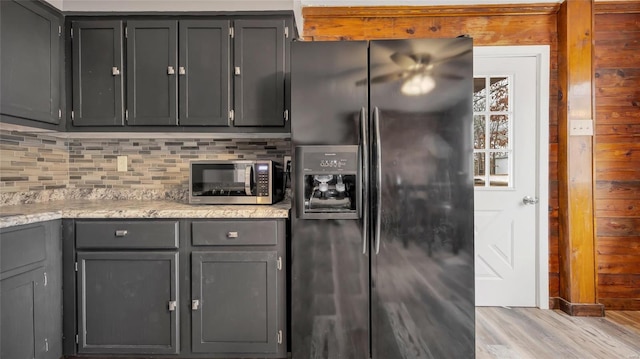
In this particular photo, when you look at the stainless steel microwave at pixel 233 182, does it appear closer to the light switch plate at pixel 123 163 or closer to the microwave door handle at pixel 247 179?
the microwave door handle at pixel 247 179

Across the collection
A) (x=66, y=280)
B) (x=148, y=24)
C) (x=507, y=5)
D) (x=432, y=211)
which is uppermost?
(x=507, y=5)

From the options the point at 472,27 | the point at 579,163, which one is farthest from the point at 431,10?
the point at 579,163

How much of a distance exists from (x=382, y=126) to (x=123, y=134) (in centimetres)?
181

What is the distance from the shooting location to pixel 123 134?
2.25 metres

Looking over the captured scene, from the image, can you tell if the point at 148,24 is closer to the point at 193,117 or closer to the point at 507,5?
the point at 193,117

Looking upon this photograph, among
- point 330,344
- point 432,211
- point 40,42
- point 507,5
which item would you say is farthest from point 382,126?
point 40,42

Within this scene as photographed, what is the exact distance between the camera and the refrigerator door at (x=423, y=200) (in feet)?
5.53

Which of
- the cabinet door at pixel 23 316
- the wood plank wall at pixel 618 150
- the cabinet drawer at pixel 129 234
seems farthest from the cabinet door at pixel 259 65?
the wood plank wall at pixel 618 150

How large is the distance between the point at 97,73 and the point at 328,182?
1733 millimetres

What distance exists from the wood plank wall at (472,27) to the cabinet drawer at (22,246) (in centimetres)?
222

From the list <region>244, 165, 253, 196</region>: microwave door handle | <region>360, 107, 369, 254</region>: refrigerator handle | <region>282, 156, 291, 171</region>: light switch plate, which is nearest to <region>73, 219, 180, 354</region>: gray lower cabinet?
<region>244, 165, 253, 196</region>: microwave door handle

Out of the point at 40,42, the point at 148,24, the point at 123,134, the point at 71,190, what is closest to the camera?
the point at 40,42

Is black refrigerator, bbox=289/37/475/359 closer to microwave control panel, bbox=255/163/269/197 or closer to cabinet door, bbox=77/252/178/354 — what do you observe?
microwave control panel, bbox=255/163/269/197

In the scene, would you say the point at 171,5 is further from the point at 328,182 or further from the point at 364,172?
the point at 364,172
